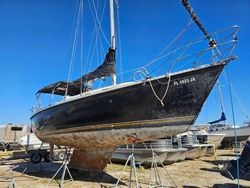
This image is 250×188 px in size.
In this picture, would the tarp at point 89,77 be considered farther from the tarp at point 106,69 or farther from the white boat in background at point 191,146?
the white boat in background at point 191,146

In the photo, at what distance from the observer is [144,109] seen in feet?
21.0

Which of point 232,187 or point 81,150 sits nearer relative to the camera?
point 232,187

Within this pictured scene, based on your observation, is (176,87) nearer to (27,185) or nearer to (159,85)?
(159,85)

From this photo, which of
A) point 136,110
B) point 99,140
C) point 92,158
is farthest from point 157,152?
point 136,110

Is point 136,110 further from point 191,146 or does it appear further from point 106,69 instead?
point 191,146

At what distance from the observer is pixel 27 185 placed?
7293 mm

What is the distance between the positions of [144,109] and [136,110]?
9.2 inches

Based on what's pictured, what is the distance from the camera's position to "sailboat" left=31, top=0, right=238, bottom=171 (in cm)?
612

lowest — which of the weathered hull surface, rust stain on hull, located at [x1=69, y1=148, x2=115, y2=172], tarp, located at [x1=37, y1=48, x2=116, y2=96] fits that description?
rust stain on hull, located at [x1=69, y1=148, x2=115, y2=172]

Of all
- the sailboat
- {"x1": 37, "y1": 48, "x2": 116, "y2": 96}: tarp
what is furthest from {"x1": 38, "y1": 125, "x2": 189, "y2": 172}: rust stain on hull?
{"x1": 37, "y1": 48, "x2": 116, "y2": 96}: tarp

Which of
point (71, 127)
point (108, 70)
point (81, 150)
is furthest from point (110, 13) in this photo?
point (81, 150)

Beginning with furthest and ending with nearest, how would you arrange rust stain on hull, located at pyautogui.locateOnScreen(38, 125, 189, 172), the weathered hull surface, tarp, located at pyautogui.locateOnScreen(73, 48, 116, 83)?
1. tarp, located at pyautogui.locateOnScreen(73, 48, 116, 83)
2. rust stain on hull, located at pyautogui.locateOnScreen(38, 125, 189, 172)
3. the weathered hull surface

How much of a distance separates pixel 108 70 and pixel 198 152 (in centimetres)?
863

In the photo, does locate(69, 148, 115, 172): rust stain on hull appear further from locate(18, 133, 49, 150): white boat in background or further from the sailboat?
locate(18, 133, 49, 150): white boat in background
